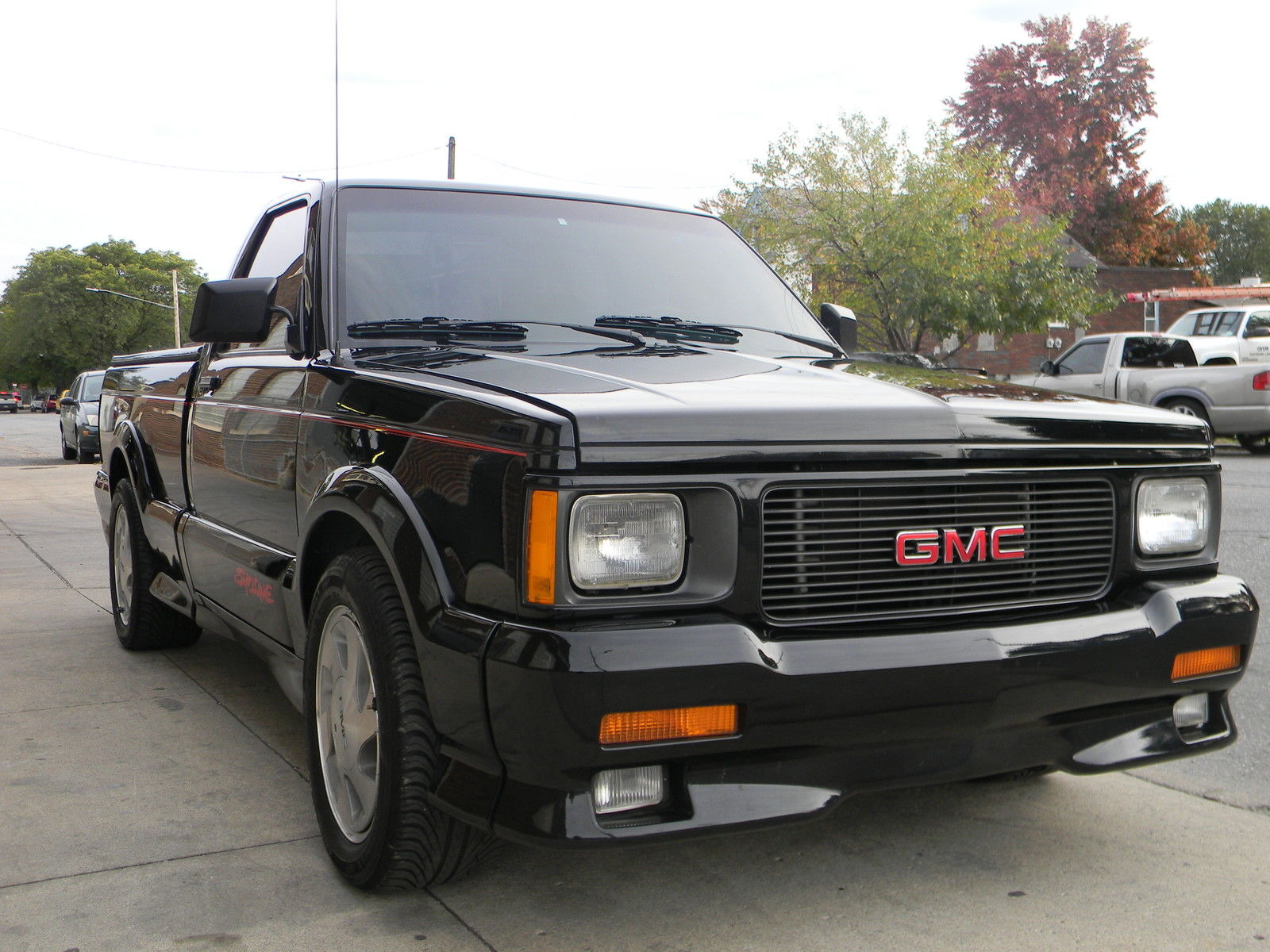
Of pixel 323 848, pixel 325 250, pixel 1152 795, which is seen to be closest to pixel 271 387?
pixel 325 250

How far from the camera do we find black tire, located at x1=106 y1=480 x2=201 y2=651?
5.36m

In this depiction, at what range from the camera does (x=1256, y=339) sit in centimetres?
2209

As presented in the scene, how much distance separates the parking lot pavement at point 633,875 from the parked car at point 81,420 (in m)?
18.9

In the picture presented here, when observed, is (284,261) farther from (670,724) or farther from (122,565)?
(670,724)

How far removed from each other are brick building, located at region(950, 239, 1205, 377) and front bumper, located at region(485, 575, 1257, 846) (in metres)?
35.8

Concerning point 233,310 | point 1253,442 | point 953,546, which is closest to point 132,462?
point 233,310

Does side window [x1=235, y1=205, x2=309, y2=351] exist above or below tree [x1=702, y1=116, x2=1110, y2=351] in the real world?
below

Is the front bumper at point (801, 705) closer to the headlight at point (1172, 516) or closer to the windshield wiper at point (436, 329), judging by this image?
the headlight at point (1172, 516)

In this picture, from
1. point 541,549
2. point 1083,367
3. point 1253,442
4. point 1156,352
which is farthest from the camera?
point 1083,367

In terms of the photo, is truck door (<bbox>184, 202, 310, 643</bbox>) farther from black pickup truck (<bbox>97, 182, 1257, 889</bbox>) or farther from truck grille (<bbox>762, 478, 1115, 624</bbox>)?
truck grille (<bbox>762, 478, 1115, 624</bbox>)

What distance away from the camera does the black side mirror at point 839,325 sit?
15.1 feet

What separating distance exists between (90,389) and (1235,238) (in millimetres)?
78755

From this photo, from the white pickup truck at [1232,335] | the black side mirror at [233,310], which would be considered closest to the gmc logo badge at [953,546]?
the black side mirror at [233,310]

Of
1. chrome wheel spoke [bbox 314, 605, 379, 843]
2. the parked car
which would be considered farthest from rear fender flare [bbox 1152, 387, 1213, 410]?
the parked car
